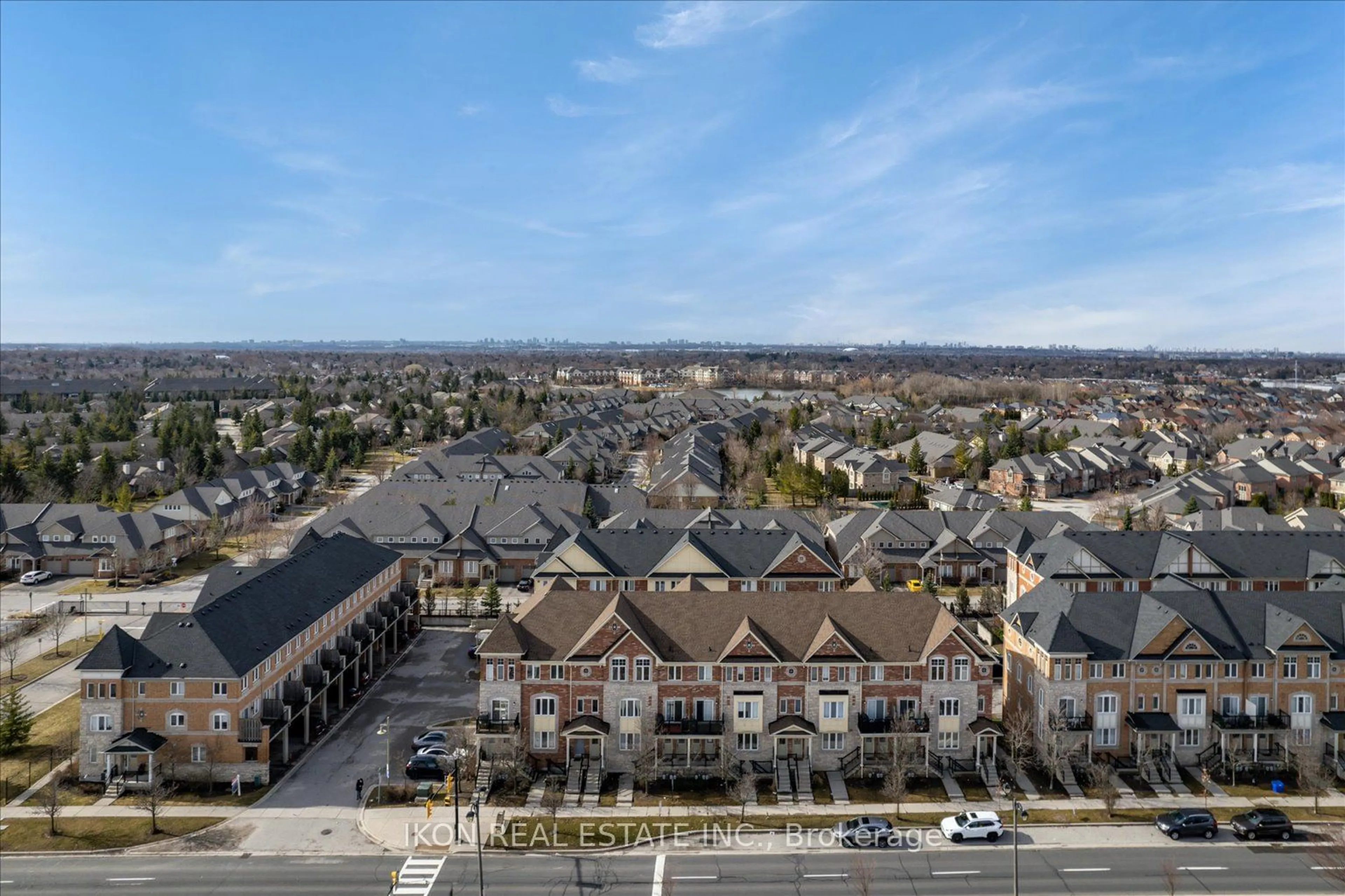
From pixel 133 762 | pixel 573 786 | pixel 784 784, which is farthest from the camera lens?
pixel 784 784

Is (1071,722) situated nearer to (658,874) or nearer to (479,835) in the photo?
(658,874)

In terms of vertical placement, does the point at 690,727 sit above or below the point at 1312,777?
above

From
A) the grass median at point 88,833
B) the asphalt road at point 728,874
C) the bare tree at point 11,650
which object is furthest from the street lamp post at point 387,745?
the bare tree at point 11,650

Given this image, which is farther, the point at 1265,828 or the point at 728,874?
the point at 1265,828

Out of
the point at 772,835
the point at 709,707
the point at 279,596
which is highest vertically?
the point at 279,596

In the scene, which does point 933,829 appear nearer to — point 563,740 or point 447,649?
point 563,740

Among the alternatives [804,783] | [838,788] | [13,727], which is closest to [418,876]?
[804,783]

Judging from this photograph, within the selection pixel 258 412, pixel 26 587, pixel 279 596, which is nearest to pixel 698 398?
pixel 258 412

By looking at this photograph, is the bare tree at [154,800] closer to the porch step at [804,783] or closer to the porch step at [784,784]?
the porch step at [784,784]
